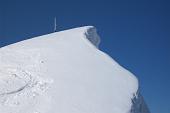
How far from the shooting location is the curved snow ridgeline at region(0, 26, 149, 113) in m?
12.4

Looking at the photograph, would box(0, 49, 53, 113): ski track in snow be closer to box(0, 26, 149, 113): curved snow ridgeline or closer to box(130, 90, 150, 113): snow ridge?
box(0, 26, 149, 113): curved snow ridgeline

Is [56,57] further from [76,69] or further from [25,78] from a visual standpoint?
[25,78]

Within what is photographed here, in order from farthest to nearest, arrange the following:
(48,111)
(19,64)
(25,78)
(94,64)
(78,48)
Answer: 1. (78,48)
2. (94,64)
3. (19,64)
4. (25,78)
5. (48,111)

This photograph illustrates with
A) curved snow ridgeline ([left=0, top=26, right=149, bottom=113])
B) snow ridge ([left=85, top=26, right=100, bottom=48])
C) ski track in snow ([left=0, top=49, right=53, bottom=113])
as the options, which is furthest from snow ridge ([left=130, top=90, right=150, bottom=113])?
snow ridge ([left=85, top=26, right=100, bottom=48])

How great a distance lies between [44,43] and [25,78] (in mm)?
5006

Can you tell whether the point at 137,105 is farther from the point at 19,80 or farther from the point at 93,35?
the point at 93,35

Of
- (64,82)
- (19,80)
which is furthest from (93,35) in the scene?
(19,80)

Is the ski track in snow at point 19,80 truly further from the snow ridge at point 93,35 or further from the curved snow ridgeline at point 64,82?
the snow ridge at point 93,35

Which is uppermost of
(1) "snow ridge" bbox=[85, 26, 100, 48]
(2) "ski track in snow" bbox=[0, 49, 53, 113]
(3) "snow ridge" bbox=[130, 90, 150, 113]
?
(2) "ski track in snow" bbox=[0, 49, 53, 113]

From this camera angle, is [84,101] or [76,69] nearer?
[84,101]

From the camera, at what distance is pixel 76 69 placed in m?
A: 15.2

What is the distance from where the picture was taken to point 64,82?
13.8 metres

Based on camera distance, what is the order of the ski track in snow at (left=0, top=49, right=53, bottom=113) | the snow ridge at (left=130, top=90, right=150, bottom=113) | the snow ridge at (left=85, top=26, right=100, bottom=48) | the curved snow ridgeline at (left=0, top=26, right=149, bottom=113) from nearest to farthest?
the curved snow ridgeline at (left=0, top=26, right=149, bottom=113) → the ski track in snow at (left=0, top=49, right=53, bottom=113) → the snow ridge at (left=130, top=90, right=150, bottom=113) → the snow ridge at (left=85, top=26, right=100, bottom=48)

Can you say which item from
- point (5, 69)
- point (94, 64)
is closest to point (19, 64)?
point (5, 69)
